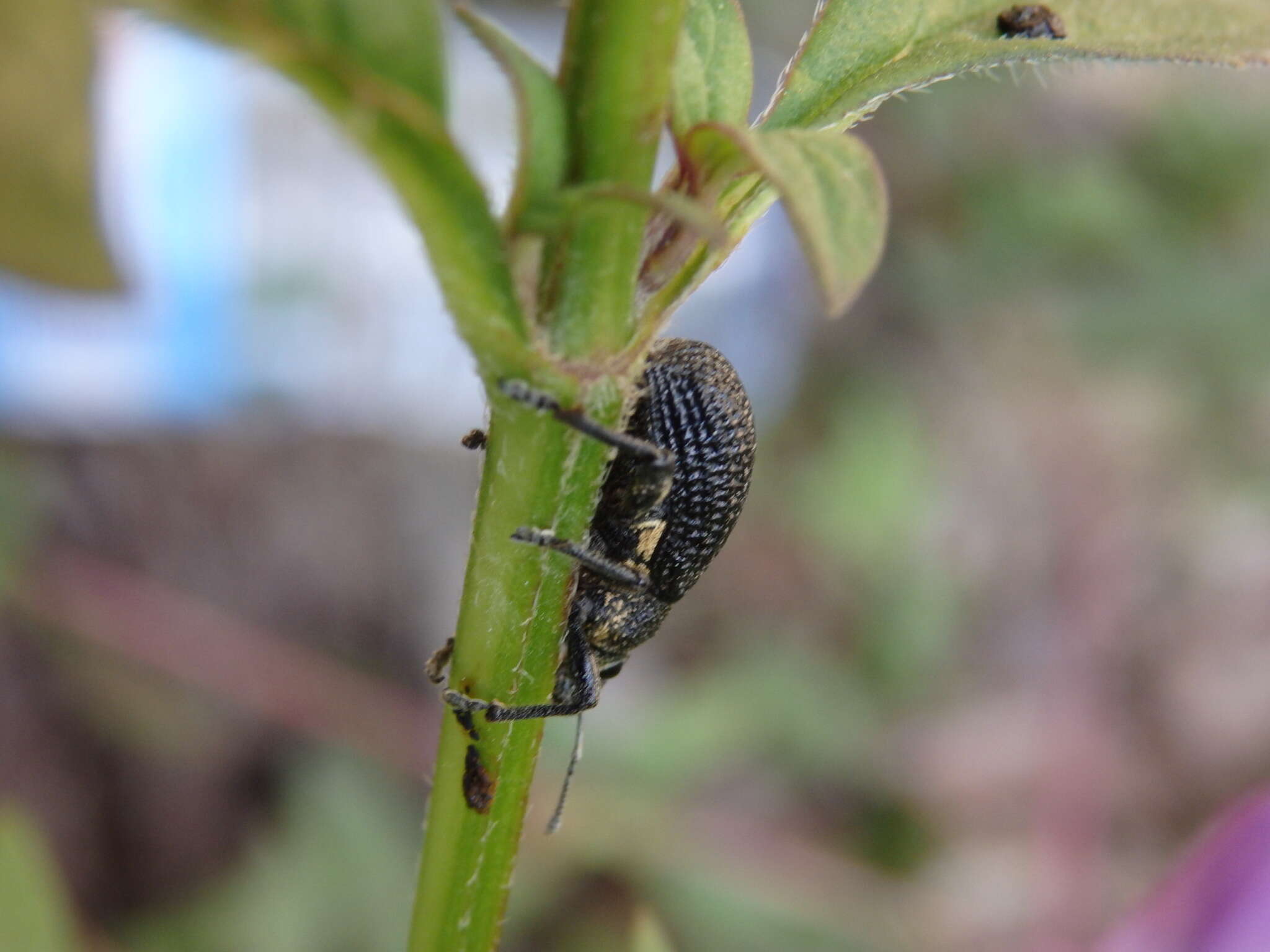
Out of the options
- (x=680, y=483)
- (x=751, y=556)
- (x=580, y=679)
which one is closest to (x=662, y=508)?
(x=680, y=483)

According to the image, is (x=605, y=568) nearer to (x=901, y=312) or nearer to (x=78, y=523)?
(x=78, y=523)

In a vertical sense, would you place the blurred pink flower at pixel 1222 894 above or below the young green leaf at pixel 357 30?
below

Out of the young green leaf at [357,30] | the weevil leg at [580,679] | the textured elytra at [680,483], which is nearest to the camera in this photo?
the young green leaf at [357,30]

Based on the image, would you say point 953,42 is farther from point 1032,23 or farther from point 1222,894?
point 1222,894

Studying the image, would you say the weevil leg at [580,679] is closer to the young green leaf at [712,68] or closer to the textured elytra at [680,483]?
the textured elytra at [680,483]

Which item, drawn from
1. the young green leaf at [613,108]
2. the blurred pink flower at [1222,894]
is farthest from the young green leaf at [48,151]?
the blurred pink flower at [1222,894]

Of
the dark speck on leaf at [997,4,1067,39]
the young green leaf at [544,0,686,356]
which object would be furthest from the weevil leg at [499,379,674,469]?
the dark speck on leaf at [997,4,1067,39]
